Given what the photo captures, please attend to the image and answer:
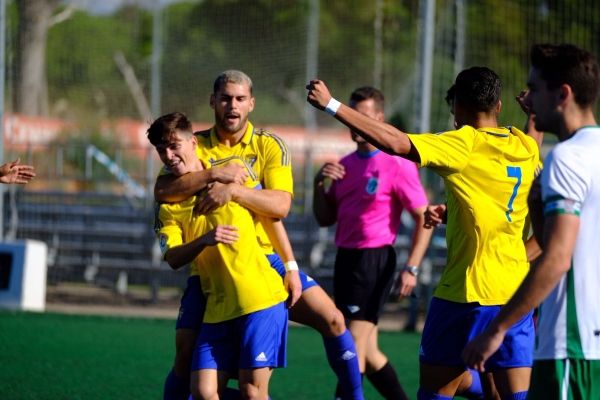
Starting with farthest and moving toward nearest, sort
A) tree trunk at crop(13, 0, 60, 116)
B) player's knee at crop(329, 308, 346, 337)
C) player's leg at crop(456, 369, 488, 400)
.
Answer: tree trunk at crop(13, 0, 60, 116), player's knee at crop(329, 308, 346, 337), player's leg at crop(456, 369, 488, 400)

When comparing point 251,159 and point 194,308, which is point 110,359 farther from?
point 251,159

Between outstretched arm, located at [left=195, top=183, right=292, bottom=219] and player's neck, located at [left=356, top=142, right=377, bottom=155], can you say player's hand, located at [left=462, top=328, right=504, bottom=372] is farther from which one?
player's neck, located at [left=356, top=142, right=377, bottom=155]

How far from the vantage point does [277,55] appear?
58.0 feet

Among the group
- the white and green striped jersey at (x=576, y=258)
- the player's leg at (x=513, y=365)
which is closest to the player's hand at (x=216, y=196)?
the player's leg at (x=513, y=365)

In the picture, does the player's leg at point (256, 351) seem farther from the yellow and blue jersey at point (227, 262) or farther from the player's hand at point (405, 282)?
the player's hand at point (405, 282)

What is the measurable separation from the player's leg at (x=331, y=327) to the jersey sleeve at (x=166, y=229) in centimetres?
91

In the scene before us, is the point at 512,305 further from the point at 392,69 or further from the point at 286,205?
the point at 392,69

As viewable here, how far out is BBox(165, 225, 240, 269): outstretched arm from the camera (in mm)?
4281

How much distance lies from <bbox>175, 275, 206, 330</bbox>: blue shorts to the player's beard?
83 centimetres

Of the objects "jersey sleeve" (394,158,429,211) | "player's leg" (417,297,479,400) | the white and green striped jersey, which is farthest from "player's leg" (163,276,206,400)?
the white and green striped jersey

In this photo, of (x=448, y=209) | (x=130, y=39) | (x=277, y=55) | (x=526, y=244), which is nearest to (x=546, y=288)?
(x=448, y=209)

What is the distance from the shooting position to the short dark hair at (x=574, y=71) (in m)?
2.97

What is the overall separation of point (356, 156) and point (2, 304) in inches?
297

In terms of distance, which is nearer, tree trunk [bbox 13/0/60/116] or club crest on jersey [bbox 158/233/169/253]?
club crest on jersey [bbox 158/233/169/253]
